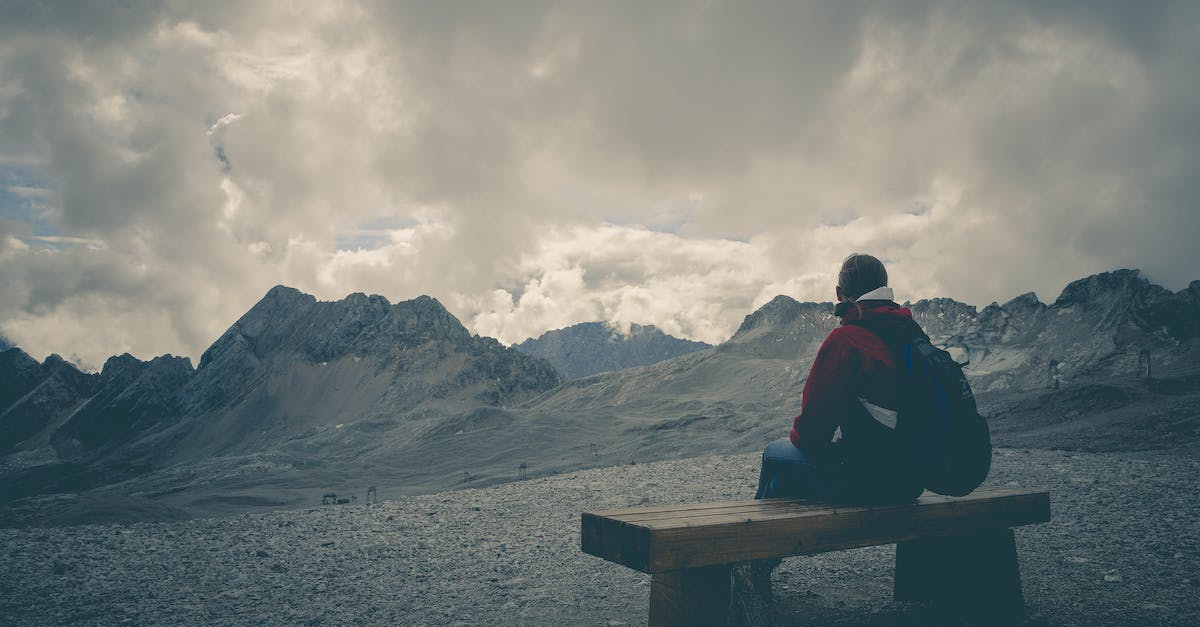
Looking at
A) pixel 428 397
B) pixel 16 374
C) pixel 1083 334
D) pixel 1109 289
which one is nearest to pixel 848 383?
pixel 1083 334

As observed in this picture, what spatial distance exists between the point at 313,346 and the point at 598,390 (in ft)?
163

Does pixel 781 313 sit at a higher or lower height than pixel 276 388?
higher

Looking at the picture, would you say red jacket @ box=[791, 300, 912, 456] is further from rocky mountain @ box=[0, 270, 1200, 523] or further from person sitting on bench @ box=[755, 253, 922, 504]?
rocky mountain @ box=[0, 270, 1200, 523]

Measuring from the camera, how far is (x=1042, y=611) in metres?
4.66

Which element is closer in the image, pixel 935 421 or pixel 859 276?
pixel 935 421

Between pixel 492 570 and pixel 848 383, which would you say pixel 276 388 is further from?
pixel 848 383

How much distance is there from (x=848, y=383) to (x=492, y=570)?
16.5 ft

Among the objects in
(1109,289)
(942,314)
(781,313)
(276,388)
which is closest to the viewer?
(1109,289)

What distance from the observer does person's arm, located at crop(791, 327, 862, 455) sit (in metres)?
3.71

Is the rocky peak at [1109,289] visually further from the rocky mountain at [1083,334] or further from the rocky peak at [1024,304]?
the rocky peak at [1024,304]

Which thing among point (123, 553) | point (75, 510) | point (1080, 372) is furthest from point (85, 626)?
point (1080, 372)

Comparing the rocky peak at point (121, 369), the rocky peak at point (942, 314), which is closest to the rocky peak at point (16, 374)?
the rocky peak at point (121, 369)

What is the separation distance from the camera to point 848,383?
12.2 ft

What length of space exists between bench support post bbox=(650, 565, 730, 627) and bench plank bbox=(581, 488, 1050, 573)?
262 millimetres
